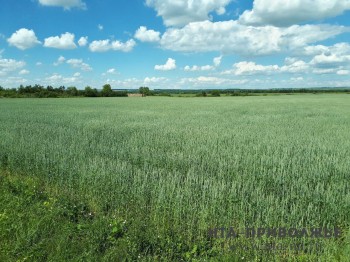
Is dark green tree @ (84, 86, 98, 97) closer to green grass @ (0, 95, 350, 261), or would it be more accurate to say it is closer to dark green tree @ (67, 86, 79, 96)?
dark green tree @ (67, 86, 79, 96)

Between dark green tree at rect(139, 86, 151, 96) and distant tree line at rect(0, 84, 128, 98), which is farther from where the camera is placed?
dark green tree at rect(139, 86, 151, 96)

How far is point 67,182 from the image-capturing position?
7281 mm

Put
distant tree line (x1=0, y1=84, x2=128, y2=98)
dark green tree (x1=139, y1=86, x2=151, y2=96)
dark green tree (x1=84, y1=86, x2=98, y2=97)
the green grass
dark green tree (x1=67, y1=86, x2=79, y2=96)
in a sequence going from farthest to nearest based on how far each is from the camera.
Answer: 1. dark green tree (x1=139, y1=86, x2=151, y2=96)
2. dark green tree (x1=84, y1=86, x2=98, y2=97)
3. dark green tree (x1=67, y1=86, x2=79, y2=96)
4. distant tree line (x1=0, y1=84, x2=128, y2=98)
5. the green grass

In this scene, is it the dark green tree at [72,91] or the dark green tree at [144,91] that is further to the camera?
the dark green tree at [144,91]

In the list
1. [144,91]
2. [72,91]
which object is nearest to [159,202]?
[72,91]

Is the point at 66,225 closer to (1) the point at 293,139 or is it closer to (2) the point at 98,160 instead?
(2) the point at 98,160

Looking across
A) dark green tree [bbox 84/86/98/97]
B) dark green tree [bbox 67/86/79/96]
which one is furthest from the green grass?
dark green tree [bbox 84/86/98/97]

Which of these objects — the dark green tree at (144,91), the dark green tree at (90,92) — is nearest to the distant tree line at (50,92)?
the dark green tree at (90,92)

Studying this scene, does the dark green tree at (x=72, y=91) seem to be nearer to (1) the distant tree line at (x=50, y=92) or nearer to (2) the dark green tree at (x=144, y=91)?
(1) the distant tree line at (x=50, y=92)

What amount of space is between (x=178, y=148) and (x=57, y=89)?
101 m

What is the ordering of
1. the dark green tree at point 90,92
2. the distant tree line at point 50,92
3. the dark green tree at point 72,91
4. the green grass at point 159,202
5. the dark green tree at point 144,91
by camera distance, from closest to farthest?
the green grass at point 159,202 → the distant tree line at point 50,92 → the dark green tree at point 72,91 → the dark green tree at point 90,92 → the dark green tree at point 144,91

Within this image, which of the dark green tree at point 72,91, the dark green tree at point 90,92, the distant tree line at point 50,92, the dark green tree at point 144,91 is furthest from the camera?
the dark green tree at point 144,91

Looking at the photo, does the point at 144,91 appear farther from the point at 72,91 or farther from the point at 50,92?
the point at 50,92

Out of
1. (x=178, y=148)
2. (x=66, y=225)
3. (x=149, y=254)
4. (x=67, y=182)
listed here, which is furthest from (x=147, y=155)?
(x=149, y=254)
